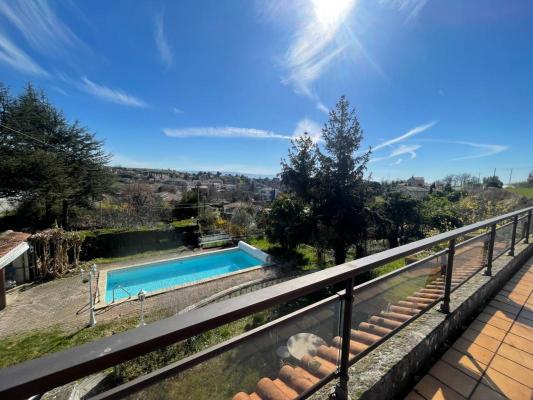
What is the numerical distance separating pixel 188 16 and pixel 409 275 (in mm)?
8706

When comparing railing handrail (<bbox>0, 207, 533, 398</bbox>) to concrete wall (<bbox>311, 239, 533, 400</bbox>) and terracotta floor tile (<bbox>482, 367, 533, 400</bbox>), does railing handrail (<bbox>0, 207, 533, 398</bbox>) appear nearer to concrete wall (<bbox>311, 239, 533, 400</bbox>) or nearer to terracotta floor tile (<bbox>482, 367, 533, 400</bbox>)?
concrete wall (<bbox>311, 239, 533, 400</bbox>)

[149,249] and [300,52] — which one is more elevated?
[300,52]

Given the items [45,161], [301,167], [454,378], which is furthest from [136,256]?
[454,378]

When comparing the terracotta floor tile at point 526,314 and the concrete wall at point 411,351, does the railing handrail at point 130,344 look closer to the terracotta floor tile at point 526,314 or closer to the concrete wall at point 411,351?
the concrete wall at point 411,351

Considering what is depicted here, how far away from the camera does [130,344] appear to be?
0.61m

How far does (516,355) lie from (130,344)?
3.07 m

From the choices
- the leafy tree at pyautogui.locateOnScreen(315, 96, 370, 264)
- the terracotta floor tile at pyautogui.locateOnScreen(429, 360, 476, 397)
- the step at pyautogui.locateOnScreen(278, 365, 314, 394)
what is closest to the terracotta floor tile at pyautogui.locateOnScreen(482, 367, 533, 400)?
the terracotta floor tile at pyautogui.locateOnScreen(429, 360, 476, 397)

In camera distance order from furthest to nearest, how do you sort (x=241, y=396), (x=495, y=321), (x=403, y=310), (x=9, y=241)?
1. (x=9, y=241)
2. (x=495, y=321)
3. (x=403, y=310)
4. (x=241, y=396)

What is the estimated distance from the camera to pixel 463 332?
2.37 metres

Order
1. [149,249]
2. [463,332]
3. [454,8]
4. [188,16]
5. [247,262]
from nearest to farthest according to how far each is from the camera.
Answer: [463,332], [454,8], [188,16], [247,262], [149,249]

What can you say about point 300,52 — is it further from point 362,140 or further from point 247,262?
point 247,262

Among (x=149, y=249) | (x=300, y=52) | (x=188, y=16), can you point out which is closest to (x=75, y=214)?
(x=149, y=249)

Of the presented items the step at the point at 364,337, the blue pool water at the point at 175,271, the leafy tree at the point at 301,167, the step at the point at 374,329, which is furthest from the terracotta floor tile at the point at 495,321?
the blue pool water at the point at 175,271

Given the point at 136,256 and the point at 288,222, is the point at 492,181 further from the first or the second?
the point at 136,256
